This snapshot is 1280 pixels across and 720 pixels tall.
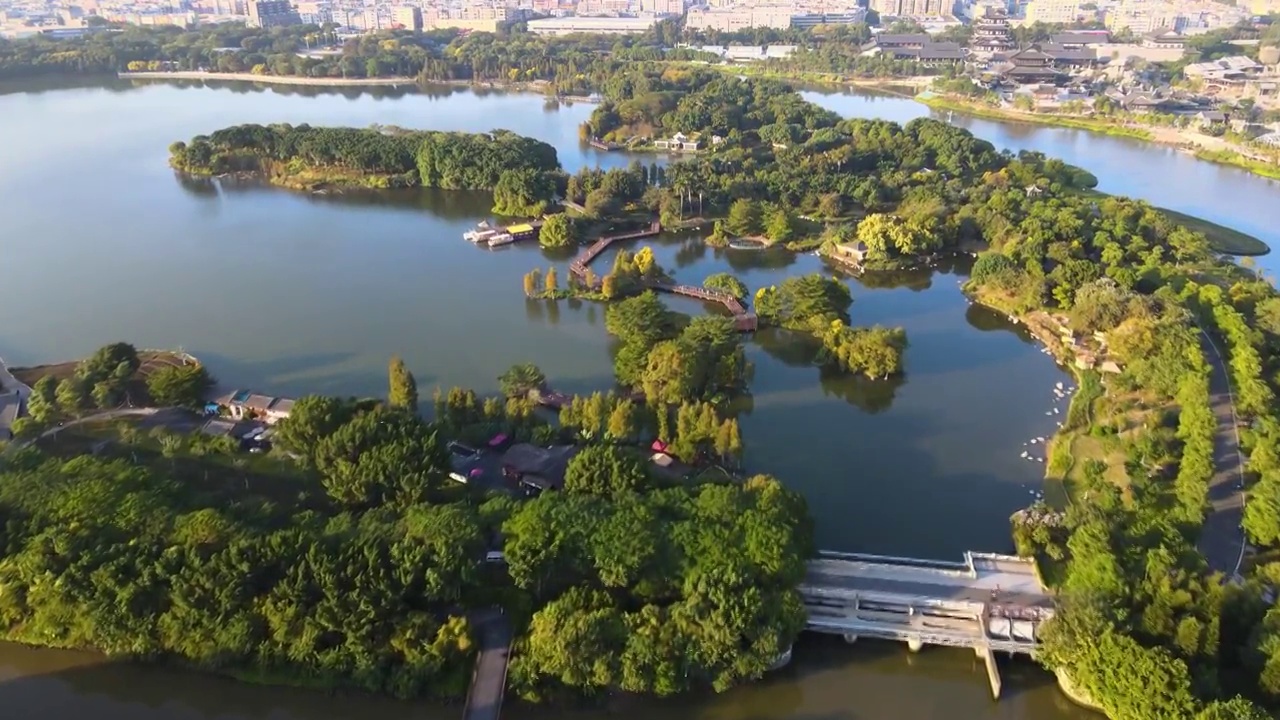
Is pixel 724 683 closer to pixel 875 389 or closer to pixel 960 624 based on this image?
pixel 960 624

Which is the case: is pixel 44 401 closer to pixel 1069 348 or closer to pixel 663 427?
pixel 663 427

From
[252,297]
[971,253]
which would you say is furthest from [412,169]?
[971,253]

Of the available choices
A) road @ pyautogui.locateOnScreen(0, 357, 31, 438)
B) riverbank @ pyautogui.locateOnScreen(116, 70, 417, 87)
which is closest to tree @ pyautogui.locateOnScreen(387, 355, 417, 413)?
road @ pyautogui.locateOnScreen(0, 357, 31, 438)

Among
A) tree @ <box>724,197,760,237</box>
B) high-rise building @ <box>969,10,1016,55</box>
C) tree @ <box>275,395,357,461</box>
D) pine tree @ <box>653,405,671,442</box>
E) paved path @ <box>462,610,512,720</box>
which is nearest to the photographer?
paved path @ <box>462,610,512,720</box>

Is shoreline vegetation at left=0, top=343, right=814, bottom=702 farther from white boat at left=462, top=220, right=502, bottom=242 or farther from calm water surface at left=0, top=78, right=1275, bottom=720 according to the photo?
white boat at left=462, top=220, right=502, bottom=242

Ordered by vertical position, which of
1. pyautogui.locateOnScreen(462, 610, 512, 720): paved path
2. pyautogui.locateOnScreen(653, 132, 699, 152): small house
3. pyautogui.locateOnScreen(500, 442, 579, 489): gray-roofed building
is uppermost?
pyautogui.locateOnScreen(653, 132, 699, 152): small house

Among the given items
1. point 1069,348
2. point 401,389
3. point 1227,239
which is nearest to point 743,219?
point 1069,348
